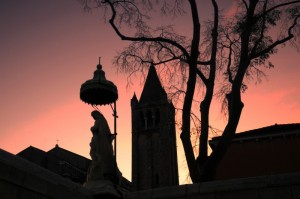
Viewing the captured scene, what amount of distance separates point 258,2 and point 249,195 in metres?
6.17

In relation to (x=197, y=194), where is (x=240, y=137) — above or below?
above

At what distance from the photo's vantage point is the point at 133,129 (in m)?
62.0

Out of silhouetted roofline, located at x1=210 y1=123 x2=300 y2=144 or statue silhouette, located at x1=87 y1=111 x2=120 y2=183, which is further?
silhouetted roofline, located at x1=210 y1=123 x2=300 y2=144

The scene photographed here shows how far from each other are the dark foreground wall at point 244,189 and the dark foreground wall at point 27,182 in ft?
6.53

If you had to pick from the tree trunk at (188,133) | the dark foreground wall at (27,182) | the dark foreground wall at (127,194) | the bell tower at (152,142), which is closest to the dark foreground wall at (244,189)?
the dark foreground wall at (127,194)

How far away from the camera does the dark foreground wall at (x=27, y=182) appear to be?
221 inches

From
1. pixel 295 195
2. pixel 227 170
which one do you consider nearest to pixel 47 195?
pixel 295 195

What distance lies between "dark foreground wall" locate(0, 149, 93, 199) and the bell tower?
51.1m

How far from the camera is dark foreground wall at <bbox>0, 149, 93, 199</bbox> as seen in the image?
5621mm

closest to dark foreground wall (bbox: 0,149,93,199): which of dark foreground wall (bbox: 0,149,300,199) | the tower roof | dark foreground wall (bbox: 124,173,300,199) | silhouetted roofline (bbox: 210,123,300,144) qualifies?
dark foreground wall (bbox: 0,149,300,199)

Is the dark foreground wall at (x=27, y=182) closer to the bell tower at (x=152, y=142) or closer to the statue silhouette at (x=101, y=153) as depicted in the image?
the statue silhouette at (x=101, y=153)

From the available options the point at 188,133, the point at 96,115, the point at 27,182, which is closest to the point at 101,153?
the point at 96,115

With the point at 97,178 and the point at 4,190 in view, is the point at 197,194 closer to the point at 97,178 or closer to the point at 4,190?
the point at 97,178

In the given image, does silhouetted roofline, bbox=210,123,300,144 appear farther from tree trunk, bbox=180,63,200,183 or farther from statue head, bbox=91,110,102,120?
statue head, bbox=91,110,102,120
